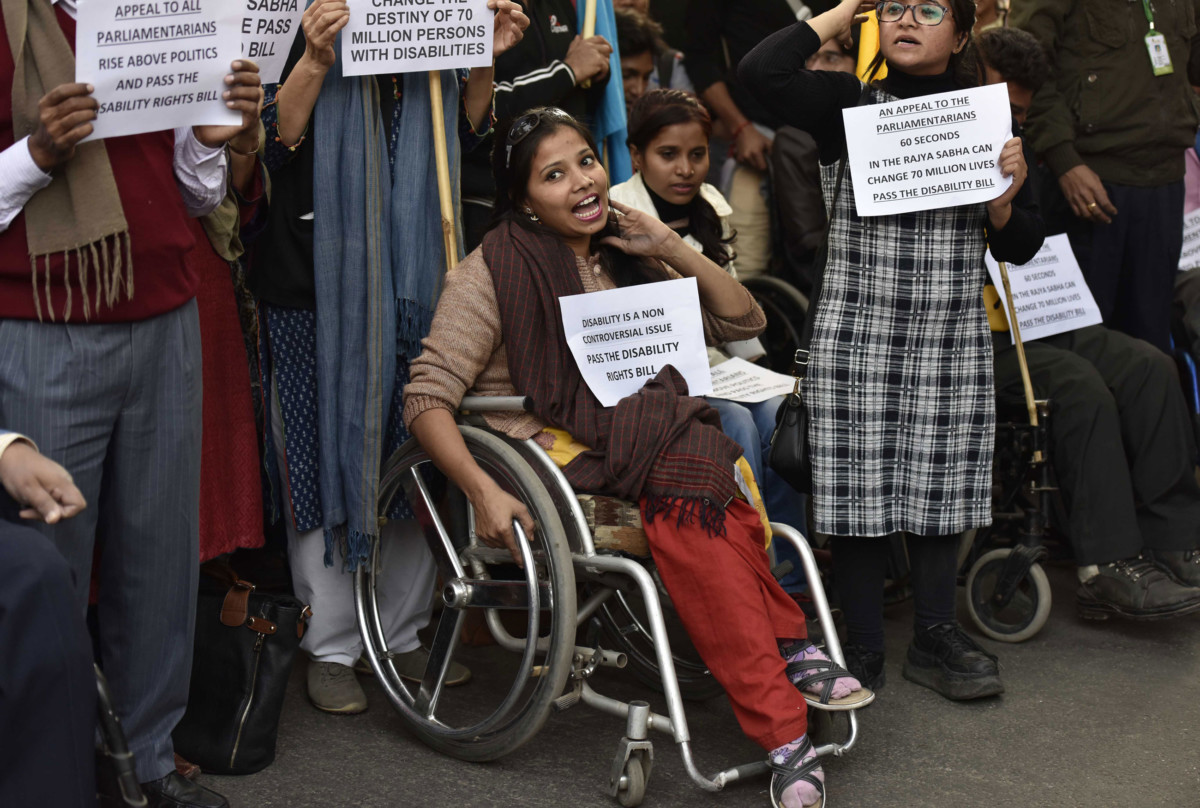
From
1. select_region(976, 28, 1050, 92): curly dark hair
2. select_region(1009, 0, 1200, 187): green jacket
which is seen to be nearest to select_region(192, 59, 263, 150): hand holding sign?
select_region(976, 28, 1050, 92): curly dark hair

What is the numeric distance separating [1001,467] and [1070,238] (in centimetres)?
113

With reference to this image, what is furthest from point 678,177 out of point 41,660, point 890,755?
point 41,660

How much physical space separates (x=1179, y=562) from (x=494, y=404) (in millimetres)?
2211

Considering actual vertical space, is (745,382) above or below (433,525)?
above

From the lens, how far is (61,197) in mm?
2258

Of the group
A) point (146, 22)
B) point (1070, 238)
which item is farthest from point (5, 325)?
point (1070, 238)

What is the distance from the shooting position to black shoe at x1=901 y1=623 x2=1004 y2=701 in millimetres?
3363

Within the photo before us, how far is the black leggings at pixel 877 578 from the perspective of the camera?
11.3 feet

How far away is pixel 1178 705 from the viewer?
11.2 feet

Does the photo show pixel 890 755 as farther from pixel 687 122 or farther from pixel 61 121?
pixel 61 121

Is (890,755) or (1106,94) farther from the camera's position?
(1106,94)

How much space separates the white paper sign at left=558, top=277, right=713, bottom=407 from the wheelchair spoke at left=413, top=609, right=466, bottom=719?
60 centimetres

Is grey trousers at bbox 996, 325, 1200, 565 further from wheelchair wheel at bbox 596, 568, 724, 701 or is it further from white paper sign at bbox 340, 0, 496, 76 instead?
white paper sign at bbox 340, 0, 496, 76

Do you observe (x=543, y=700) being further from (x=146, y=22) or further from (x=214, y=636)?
(x=146, y=22)
